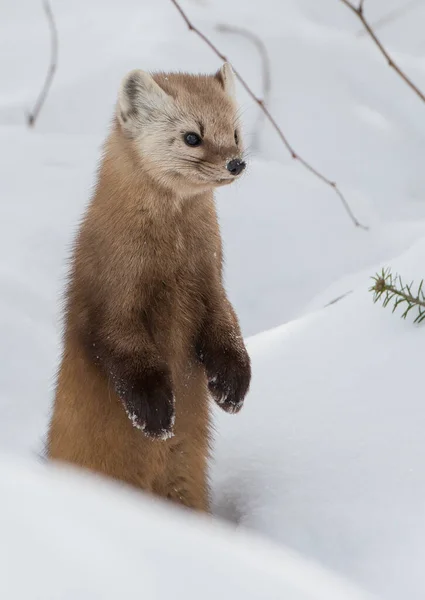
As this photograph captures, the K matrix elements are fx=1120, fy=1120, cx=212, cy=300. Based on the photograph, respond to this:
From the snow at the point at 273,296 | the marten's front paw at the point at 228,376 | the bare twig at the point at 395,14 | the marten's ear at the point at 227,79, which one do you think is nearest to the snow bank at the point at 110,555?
the snow at the point at 273,296

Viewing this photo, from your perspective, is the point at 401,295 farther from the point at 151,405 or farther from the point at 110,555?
the point at 110,555

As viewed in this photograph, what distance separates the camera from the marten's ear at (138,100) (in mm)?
2965

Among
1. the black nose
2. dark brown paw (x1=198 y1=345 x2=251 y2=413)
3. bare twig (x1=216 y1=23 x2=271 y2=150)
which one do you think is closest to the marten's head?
the black nose

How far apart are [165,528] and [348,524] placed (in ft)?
3.79

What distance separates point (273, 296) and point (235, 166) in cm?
207

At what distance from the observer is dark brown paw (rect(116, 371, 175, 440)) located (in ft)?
8.95

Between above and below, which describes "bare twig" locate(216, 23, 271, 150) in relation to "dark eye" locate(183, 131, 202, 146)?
below

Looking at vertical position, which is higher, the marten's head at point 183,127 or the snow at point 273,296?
Result: the marten's head at point 183,127

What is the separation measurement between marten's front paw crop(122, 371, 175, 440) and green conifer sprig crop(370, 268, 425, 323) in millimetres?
642

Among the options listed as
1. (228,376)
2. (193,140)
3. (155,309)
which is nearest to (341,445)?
(228,376)

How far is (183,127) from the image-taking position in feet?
9.53

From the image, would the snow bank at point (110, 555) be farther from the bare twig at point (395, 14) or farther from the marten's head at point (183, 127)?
the bare twig at point (395, 14)

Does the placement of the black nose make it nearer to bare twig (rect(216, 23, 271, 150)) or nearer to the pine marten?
the pine marten

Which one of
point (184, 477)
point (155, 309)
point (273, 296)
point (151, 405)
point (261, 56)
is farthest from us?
point (261, 56)
